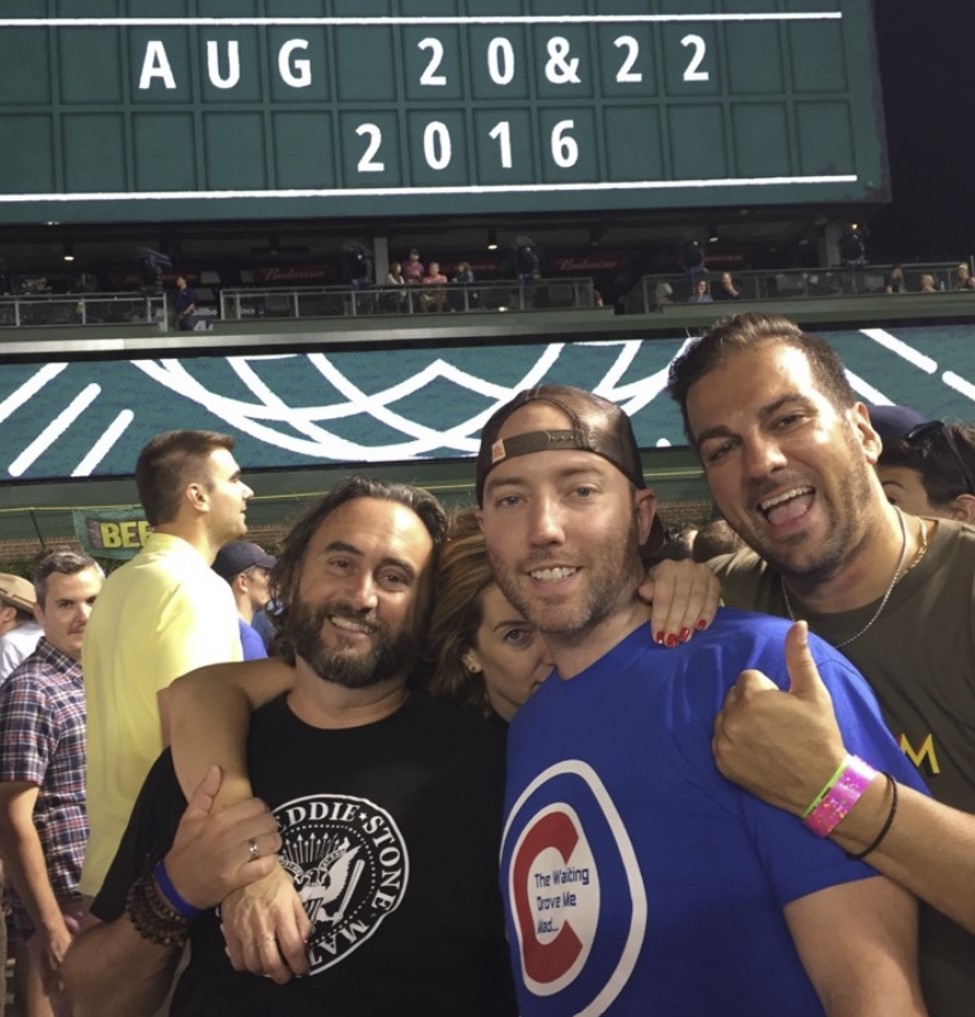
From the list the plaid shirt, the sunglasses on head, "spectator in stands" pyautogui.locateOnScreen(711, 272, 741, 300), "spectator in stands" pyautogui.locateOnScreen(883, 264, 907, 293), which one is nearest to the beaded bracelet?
the sunglasses on head

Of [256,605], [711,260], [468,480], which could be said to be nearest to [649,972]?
[256,605]

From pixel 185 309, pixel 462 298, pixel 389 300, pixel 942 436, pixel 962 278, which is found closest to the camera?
pixel 942 436

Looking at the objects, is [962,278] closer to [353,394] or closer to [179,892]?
[353,394]

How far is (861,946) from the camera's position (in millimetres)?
1602

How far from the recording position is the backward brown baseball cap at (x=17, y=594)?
5.93 m

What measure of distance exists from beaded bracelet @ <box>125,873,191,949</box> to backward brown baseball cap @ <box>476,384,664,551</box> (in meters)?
0.87

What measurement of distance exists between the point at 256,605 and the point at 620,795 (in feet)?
14.9

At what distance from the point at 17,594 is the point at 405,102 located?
14.3 meters

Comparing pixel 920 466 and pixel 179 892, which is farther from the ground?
pixel 920 466

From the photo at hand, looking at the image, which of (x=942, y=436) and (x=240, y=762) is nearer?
(x=240, y=762)

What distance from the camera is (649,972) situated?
174cm

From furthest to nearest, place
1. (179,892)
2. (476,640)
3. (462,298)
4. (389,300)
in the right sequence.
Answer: (462,298) → (389,300) → (476,640) → (179,892)

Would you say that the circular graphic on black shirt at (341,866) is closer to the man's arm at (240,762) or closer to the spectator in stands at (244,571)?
the man's arm at (240,762)

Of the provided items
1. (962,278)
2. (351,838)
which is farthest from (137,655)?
Result: (962,278)
